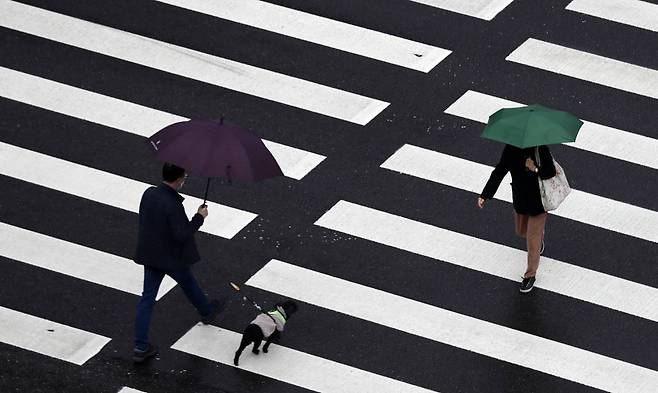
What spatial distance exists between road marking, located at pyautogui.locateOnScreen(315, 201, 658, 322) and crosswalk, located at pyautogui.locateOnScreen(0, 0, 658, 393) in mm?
16

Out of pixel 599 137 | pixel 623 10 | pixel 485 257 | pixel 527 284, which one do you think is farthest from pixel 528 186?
pixel 623 10

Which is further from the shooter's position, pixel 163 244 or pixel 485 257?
pixel 485 257

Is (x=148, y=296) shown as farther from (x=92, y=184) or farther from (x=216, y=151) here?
(x=92, y=184)

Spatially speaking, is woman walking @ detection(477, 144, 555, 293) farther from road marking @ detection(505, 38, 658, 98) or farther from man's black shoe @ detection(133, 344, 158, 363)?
road marking @ detection(505, 38, 658, 98)

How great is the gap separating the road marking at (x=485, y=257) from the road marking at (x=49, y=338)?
2288 mm

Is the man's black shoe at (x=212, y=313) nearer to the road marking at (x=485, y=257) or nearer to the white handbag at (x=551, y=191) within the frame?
the road marking at (x=485, y=257)

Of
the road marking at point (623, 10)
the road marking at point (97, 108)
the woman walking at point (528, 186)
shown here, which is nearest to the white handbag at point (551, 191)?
the woman walking at point (528, 186)

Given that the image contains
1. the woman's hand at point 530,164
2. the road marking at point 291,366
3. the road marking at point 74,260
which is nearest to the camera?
the road marking at point 291,366

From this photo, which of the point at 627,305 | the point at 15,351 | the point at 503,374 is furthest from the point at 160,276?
the point at 627,305

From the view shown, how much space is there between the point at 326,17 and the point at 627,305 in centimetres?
506

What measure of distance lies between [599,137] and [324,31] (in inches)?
120

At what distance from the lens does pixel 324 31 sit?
1673cm

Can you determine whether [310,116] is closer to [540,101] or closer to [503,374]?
[540,101]

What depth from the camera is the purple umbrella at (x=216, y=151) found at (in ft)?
38.8
